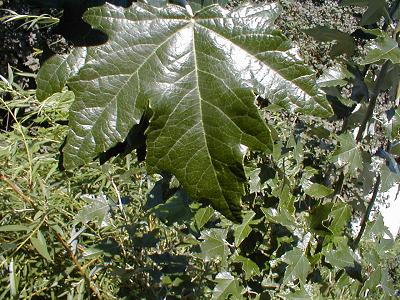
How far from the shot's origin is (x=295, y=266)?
1.39m

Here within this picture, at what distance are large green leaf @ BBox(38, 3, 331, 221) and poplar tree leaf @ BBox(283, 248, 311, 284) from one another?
0.70m

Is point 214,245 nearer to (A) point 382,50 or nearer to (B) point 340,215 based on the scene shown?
(B) point 340,215

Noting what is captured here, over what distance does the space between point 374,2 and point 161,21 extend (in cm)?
61

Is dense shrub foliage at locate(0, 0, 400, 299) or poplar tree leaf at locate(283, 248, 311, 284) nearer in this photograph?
dense shrub foliage at locate(0, 0, 400, 299)

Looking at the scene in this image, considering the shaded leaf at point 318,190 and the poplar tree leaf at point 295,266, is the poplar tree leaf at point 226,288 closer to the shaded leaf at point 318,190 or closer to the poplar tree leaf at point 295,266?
the poplar tree leaf at point 295,266

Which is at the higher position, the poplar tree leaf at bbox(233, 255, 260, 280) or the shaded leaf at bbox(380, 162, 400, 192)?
the shaded leaf at bbox(380, 162, 400, 192)

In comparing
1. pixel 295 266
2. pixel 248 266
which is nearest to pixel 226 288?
pixel 248 266

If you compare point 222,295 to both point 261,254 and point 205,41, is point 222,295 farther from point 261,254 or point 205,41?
point 205,41

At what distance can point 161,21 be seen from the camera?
2.51 feet

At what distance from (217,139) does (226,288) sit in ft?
2.73

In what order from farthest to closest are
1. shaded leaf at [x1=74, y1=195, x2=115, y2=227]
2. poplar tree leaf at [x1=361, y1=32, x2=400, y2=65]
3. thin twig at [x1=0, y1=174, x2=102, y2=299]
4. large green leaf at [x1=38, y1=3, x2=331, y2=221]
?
1. thin twig at [x1=0, y1=174, x2=102, y2=299]
2. shaded leaf at [x1=74, y1=195, x2=115, y2=227]
3. poplar tree leaf at [x1=361, y1=32, x2=400, y2=65]
4. large green leaf at [x1=38, y1=3, x2=331, y2=221]

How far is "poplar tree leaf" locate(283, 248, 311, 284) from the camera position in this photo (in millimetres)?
1381

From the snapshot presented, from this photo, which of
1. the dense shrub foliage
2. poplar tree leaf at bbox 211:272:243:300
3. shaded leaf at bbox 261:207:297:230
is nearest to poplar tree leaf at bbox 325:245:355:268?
the dense shrub foliage

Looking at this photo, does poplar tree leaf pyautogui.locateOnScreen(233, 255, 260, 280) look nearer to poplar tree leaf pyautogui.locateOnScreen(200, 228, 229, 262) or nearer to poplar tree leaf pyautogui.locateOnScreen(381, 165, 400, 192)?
poplar tree leaf pyautogui.locateOnScreen(200, 228, 229, 262)
